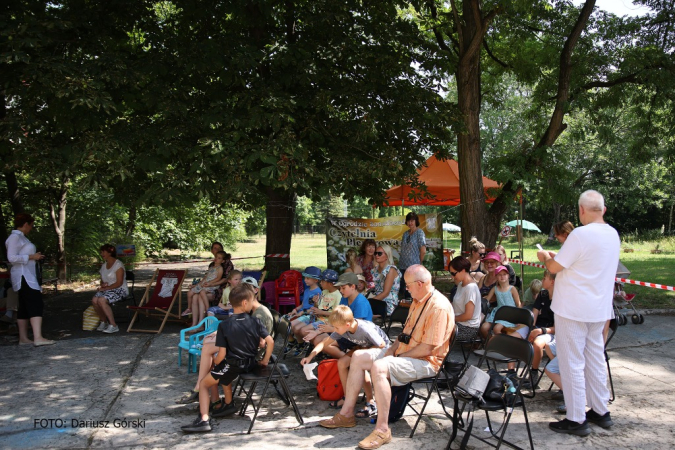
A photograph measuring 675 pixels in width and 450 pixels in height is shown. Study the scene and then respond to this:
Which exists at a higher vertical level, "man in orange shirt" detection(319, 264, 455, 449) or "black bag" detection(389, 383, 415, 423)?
"man in orange shirt" detection(319, 264, 455, 449)

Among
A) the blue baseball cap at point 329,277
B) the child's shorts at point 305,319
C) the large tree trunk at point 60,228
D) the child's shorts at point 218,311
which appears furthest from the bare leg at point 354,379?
the large tree trunk at point 60,228

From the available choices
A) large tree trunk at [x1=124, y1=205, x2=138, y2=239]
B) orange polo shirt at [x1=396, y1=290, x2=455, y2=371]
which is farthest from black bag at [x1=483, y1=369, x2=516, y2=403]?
large tree trunk at [x1=124, y1=205, x2=138, y2=239]

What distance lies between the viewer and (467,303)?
19.9 ft

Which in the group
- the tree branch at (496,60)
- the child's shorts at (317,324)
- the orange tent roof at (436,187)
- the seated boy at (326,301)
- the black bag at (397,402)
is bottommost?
the black bag at (397,402)

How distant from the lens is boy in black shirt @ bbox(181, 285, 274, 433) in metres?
4.58

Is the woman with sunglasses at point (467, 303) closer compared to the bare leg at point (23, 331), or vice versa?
the woman with sunglasses at point (467, 303)

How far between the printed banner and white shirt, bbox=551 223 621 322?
22.9ft

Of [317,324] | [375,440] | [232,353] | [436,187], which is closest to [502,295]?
Answer: [317,324]

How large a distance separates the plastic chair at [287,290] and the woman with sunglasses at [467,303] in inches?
152

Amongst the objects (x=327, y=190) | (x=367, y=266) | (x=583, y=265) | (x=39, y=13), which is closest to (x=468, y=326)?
(x=583, y=265)

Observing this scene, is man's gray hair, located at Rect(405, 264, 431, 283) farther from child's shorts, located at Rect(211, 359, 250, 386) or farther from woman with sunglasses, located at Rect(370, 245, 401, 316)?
woman with sunglasses, located at Rect(370, 245, 401, 316)

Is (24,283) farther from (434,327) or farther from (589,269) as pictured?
(589,269)

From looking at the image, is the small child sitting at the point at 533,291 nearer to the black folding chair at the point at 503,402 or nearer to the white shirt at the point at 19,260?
the black folding chair at the point at 503,402

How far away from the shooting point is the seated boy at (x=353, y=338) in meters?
4.84
